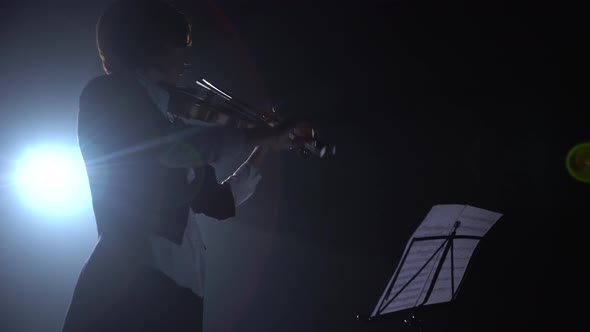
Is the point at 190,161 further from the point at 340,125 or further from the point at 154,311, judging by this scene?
the point at 340,125

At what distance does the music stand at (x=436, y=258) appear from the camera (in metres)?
1.38

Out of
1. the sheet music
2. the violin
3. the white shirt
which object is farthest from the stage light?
the sheet music

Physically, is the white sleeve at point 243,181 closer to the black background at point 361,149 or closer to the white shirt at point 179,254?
the white shirt at point 179,254

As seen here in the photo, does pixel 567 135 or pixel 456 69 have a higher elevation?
pixel 456 69

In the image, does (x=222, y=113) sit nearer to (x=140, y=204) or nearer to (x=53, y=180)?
(x=140, y=204)

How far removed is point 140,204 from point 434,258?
3.54 feet

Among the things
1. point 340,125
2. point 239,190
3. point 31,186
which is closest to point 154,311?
point 239,190

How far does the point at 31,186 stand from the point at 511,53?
3135mm

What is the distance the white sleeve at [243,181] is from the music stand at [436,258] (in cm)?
56

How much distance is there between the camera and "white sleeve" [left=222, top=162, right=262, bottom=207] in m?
1.24

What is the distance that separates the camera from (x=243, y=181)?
→ 50.4 inches

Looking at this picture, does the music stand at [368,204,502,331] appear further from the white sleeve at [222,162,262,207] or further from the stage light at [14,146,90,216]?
the stage light at [14,146,90,216]

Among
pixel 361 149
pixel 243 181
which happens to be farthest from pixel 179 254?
pixel 361 149

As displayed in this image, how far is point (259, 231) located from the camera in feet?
9.19
